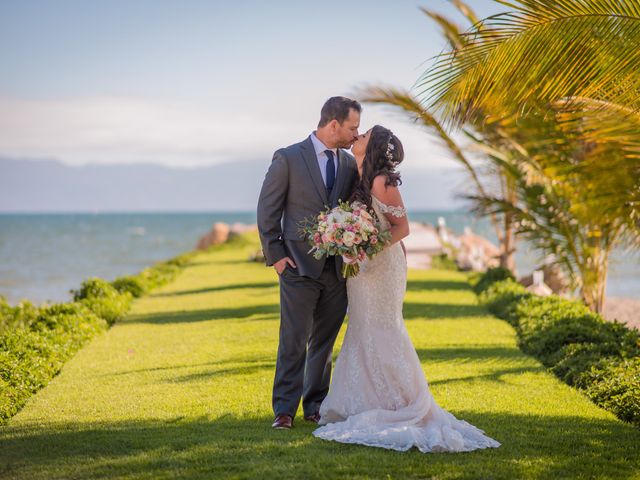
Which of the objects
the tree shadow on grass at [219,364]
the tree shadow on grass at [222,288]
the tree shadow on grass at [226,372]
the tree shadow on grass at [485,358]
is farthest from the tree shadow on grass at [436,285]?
the tree shadow on grass at [226,372]

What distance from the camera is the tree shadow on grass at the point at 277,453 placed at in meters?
5.10

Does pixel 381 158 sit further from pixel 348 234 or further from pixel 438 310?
pixel 438 310

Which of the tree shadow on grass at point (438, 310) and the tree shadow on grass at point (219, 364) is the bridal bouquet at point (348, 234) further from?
the tree shadow on grass at point (438, 310)

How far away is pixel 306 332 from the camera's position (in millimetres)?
6262

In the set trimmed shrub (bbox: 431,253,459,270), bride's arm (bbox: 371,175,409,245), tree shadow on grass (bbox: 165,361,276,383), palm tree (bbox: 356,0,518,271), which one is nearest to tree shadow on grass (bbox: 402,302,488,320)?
palm tree (bbox: 356,0,518,271)

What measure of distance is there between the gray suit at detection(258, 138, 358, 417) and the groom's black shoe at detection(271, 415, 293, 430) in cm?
4

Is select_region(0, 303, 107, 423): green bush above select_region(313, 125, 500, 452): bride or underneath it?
underneath

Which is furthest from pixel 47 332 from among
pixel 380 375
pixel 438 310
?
pixel 438 310

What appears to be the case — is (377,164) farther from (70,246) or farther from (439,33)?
(70,246)

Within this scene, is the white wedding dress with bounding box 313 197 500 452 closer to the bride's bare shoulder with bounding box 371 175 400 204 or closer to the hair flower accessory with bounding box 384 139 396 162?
the bride's bare shoulder with bounding box 371 175 400 204

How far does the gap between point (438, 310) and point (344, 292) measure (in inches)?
302

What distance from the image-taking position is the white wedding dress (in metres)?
5.81

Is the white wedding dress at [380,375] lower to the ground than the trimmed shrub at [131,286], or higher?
higher

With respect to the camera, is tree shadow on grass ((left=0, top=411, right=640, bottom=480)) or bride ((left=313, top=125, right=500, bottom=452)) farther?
bride ((left=313, top=125, right=500, bottom=452))
